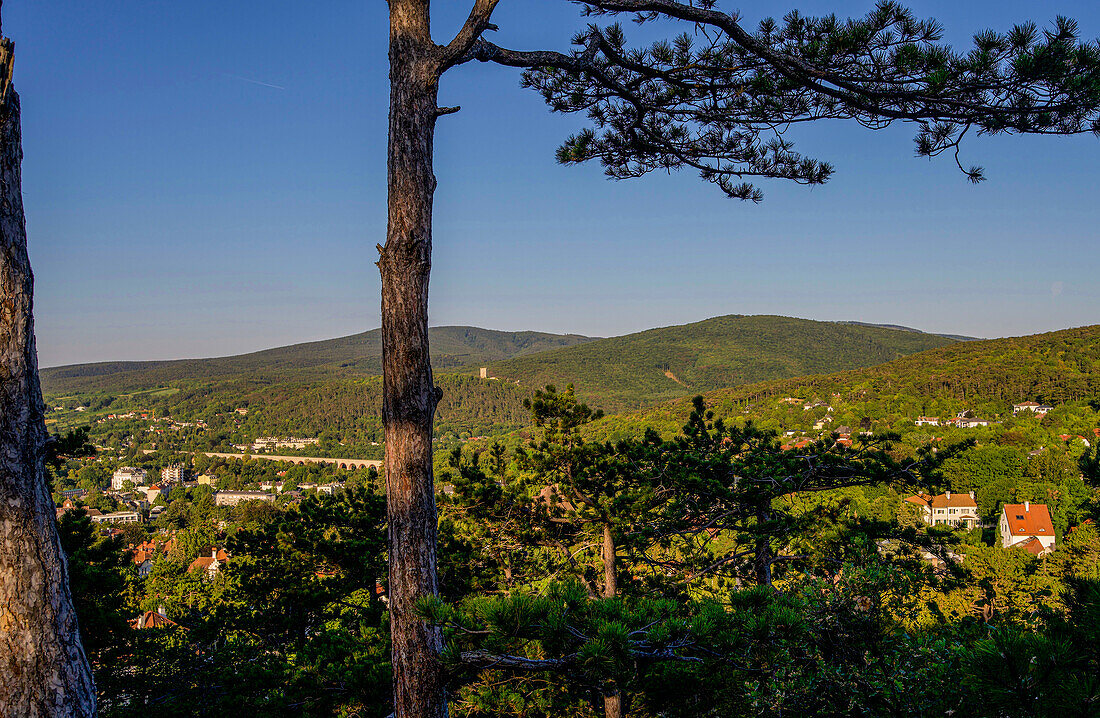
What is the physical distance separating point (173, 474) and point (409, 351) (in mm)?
92714

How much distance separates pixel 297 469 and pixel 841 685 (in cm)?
8434

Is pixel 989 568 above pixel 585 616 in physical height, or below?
below

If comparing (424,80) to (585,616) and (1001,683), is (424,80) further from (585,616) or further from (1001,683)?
(1001,683)

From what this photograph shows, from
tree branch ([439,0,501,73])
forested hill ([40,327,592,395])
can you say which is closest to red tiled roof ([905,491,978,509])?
tree branch ([439,0,501,73])

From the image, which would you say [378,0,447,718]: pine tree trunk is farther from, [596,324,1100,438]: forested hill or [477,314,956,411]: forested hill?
[477,314,956,411]: forested hill

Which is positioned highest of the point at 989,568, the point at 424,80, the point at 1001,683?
the point at 424,80

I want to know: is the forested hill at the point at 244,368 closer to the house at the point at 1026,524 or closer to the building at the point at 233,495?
the building at the point at 233,495

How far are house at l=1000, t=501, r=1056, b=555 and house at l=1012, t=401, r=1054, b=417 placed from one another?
79.9 ft

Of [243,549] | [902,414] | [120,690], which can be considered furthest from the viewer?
[902,414]

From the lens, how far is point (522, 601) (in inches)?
75.2

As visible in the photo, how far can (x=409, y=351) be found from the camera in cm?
255

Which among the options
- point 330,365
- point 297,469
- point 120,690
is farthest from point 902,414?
point 330,365

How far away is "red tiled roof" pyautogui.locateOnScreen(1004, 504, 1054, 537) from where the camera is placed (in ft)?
73.5

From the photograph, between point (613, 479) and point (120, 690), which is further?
point (120, 690)
